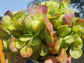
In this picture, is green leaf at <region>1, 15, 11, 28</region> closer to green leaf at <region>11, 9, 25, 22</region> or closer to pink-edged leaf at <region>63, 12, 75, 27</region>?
green leaf at <region>11, 9, 25, 22</region>

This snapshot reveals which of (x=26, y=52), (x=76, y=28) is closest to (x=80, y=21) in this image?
(x=76, y=28)

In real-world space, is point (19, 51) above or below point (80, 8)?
above

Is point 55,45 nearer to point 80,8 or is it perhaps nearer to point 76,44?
point 76,44

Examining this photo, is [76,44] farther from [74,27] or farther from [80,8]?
[80,8]

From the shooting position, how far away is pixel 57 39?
35cm

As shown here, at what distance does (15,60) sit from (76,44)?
0.13m

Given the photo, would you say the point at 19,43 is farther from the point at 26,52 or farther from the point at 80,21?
the point at 80,21

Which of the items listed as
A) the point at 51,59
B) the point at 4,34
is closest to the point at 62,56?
the point at 51,59

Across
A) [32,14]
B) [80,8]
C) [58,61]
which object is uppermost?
[32,14]

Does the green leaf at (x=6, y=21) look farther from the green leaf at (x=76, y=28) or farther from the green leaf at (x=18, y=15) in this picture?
the green leaf at (x=76, y=28)

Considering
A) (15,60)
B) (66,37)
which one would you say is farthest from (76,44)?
(15,60)

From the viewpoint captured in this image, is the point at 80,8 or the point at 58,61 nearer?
the point at 58,61

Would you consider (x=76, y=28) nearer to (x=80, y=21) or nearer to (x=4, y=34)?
(x=80, y=21)

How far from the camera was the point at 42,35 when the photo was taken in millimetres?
354
